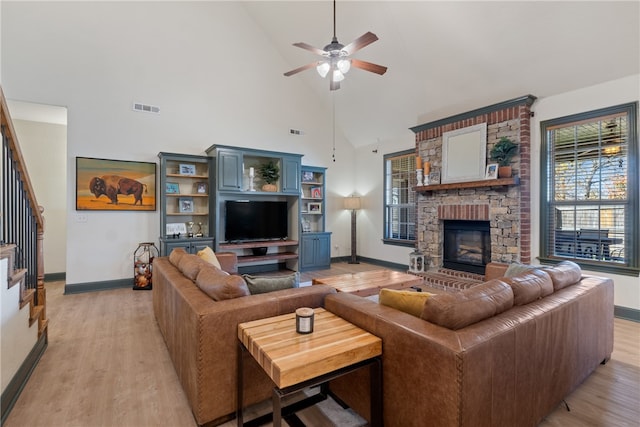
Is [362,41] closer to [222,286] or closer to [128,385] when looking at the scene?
[222,286]

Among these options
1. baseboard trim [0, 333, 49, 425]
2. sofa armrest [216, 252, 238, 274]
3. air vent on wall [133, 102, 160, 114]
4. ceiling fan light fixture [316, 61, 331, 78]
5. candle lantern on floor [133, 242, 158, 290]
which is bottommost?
baseboard trim [0, 333, 49, 425]

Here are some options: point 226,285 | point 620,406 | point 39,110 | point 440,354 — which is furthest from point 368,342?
point 39,110

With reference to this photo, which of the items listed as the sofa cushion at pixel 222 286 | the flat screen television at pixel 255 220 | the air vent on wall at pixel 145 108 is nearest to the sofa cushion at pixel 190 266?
the sofa cushion at pixel 222 286

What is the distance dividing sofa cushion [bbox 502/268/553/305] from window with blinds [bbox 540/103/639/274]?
2.52 m

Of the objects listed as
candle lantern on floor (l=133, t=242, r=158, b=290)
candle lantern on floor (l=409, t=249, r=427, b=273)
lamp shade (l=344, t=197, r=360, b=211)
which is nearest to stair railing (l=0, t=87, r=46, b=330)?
candle lantern on floor (l=133, t=242, r=158, b=290)

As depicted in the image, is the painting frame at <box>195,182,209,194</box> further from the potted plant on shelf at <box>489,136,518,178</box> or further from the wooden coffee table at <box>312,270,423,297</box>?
the potted plant on shelf at <box>489,136,518,178</box>

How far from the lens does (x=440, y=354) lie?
51.3 inches

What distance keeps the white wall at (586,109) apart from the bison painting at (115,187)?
6.17 meters

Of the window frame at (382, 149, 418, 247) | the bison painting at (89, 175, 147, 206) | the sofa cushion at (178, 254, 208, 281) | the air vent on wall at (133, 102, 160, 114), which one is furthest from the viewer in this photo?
the window frame at (382, 149, 418, 247)

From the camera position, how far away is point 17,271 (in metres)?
2.33

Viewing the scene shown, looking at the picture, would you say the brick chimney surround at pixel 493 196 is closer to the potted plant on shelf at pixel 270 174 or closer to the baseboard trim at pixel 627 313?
the baseboard trim at pixel 627 313

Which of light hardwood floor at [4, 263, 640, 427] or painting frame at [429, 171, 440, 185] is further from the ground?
painting frame at [429, 171, 440, 185]

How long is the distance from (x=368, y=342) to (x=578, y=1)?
417 cm

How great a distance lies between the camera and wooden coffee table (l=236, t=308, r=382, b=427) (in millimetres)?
1331
